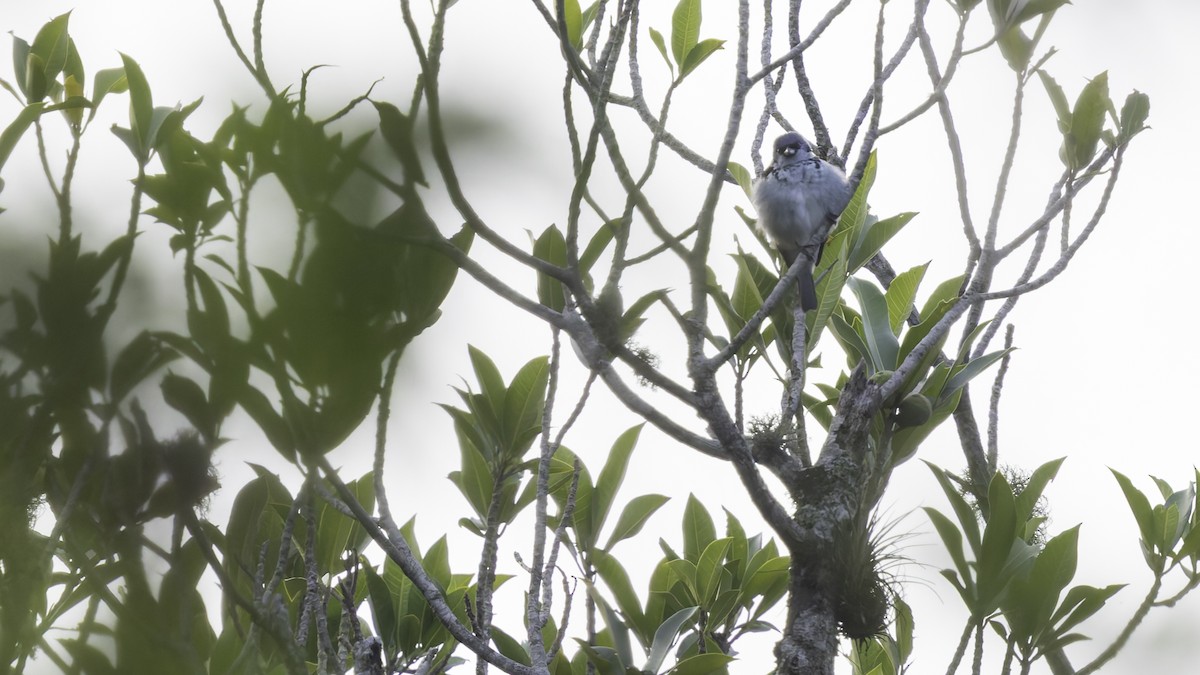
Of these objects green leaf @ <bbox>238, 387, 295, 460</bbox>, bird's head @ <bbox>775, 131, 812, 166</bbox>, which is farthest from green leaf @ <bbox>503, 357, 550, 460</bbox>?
bird's head @ <bbox>775, 131, 812, 166</bbox>

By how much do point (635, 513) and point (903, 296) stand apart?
111 centimetres

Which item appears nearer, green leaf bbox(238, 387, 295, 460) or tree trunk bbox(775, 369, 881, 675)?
green leaf bbox(238, 387, 295, 460)

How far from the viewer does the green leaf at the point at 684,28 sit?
3500 millimetres

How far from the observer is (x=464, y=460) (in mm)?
3305

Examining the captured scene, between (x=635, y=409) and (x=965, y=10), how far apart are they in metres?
1.84

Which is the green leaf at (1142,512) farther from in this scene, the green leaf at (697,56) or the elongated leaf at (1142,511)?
the green leaf at (697,56)

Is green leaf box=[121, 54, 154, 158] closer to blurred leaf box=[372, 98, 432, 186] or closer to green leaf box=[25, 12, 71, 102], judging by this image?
blurred leaf box=[372, 98, 432, 186]

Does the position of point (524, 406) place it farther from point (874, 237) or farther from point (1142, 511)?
point (1142, 511)

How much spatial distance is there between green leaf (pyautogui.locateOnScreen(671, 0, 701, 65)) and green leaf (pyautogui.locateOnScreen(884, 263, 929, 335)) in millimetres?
991

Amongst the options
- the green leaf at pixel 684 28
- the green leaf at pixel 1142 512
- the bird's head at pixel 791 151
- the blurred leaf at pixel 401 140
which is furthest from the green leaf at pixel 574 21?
the bird's head at pixel 791 151

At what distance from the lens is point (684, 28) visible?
11.7ft

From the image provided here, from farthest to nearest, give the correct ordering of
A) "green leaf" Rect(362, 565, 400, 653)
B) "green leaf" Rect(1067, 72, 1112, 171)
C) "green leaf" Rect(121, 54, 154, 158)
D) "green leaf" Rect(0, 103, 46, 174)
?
"green leaf" Rect(1067, 72, 1112, 171) → "green leaf" Rect(362, 565, 400, 653) → "green leaf" Rect(121, 54, 154, 158) → "green leaf" Rect(0, 103, 46, 174)

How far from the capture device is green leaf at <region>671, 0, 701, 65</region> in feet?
11.5

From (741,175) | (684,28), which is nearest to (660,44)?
(684,28)
